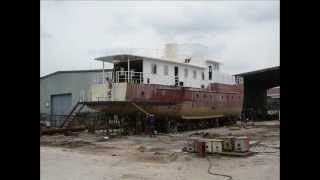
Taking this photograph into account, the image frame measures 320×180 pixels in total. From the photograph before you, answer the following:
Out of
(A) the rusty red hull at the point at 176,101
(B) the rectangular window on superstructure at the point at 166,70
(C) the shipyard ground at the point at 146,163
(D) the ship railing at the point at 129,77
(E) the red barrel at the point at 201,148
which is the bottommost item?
(C) the shipyard ground at the point at 146,163

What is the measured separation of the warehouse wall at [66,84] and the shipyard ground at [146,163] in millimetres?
21511

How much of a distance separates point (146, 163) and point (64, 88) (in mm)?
29665

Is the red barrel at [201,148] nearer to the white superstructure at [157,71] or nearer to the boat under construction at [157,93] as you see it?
the boat under construction at [157,93]

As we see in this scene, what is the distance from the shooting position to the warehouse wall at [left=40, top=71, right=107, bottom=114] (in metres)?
41.6

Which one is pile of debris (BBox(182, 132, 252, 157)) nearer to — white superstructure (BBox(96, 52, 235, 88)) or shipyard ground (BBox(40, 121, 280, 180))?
shipyard ground (BBox(40, 121, 280, 180))

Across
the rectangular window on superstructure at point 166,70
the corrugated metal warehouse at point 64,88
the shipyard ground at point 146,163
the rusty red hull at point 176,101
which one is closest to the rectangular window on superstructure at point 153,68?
the rectangular window on superstructure at point 166,70

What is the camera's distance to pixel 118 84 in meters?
26.0

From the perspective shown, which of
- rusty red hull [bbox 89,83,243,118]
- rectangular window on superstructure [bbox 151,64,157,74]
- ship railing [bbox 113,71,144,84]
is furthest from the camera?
rectangular window on superstructure [bbox 151,64,157,74]

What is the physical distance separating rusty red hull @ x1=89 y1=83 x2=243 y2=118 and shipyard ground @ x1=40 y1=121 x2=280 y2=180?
619cm

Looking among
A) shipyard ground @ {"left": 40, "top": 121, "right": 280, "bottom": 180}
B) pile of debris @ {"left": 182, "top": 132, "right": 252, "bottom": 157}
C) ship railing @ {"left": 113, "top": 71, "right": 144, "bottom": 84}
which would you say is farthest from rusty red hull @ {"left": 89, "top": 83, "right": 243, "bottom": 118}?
pile of debris @ {"left": 182, "top": 132, "right": 252, "bottom": 157}

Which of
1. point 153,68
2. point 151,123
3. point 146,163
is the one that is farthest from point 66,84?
point 146,163

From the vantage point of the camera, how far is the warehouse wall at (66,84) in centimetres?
4155

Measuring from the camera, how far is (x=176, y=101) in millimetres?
28094
